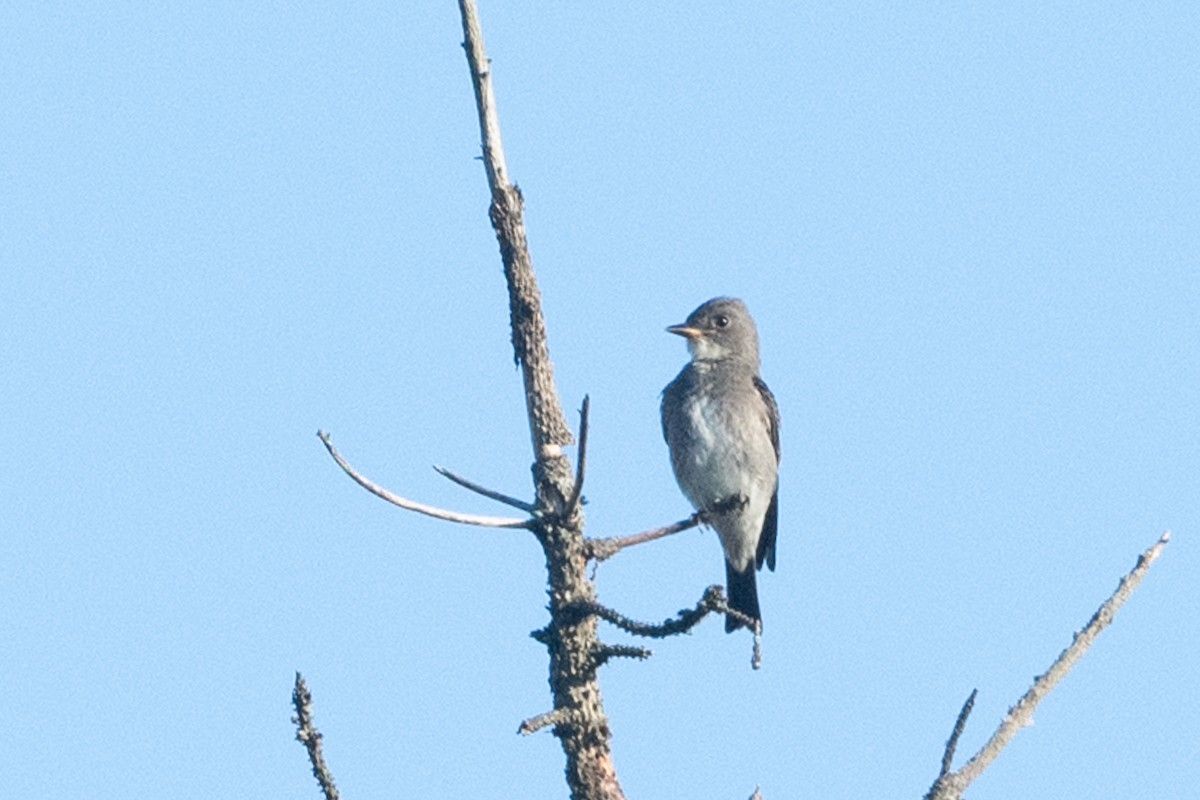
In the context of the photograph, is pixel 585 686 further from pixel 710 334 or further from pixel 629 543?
pixel 710 334

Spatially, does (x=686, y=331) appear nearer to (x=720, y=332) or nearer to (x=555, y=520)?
(x=720, y=332)

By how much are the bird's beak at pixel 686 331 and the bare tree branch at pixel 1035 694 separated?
7.90 meters

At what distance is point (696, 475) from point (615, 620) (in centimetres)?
605

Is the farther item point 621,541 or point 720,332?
point 720,332

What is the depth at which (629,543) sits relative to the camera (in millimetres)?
5848

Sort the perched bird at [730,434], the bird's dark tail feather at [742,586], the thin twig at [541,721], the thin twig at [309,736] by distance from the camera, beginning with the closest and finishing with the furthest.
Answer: the thin twig at [309,736] → the thin twig at [541,721] → the perched bird at [730,434] → the bird's dark tail feather at [742,586]

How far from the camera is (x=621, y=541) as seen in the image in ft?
19.1

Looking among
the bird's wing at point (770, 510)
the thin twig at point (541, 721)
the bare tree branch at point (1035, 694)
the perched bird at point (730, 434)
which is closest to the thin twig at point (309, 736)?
the thin twig at point (541, 721)

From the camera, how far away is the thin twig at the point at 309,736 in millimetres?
4375

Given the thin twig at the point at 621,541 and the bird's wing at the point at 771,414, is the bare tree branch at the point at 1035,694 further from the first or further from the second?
the bird's wing at the point at 771,414

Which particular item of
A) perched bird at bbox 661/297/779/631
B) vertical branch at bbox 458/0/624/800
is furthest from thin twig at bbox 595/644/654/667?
perched bird at bbox 661/297/779/631

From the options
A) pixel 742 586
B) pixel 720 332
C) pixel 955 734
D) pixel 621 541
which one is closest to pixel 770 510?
pixel 742 586

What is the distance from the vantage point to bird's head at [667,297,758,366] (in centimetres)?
1234

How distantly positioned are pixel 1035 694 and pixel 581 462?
1463 millimetres
